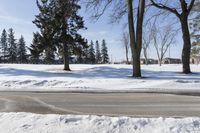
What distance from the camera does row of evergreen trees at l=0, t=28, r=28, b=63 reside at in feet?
313

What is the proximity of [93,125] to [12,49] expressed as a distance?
304 ft

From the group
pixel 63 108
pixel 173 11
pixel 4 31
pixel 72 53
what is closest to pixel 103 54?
pixel 4 31

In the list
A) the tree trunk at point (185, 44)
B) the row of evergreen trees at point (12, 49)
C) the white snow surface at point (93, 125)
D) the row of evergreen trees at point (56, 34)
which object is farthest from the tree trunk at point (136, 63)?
the row of evergreen trees at point (12, 49)

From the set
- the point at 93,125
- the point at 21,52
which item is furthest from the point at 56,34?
the point at 21,52

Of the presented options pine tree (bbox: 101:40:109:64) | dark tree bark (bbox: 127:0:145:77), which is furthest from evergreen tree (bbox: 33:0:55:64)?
pine tree (bbox: 101:40:109:64)

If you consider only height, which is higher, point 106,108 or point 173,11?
point 173,11

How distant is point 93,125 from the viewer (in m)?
7.89

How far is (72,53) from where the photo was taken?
38812 mm

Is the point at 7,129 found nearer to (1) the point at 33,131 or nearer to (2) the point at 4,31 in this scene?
(1) the point at 33,131

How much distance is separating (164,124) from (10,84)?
1773cm

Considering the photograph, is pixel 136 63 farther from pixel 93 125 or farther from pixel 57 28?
pixel 93 125

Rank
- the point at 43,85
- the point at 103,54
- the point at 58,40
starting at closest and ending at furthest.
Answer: the point at 43,85 → the point at 58,40 → the point at 103,54

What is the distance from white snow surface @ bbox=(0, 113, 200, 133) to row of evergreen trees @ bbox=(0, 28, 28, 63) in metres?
88.7

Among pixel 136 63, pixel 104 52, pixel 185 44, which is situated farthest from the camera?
pixel 104 52
